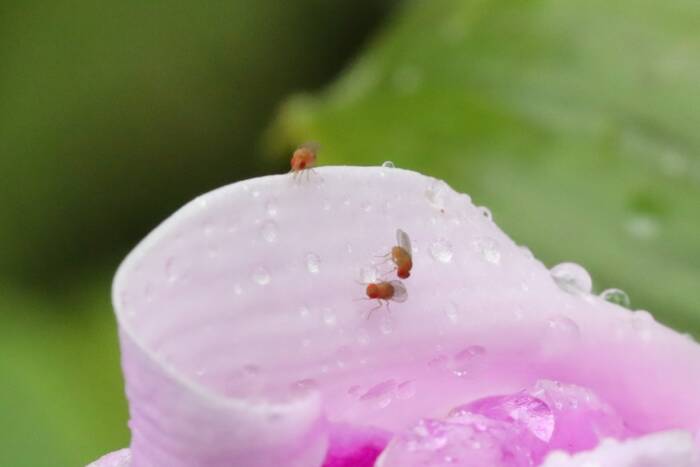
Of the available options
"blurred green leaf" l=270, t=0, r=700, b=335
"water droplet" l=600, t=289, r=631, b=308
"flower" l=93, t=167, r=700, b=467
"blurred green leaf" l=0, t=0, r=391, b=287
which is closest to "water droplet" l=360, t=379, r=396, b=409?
"flower" l=93, t=167, r=700, b=467

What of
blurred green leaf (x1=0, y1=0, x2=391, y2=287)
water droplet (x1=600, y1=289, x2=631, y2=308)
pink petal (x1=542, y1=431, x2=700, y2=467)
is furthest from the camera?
blurred green leaf (x1=0, y1=0, x2=391, y2=287)

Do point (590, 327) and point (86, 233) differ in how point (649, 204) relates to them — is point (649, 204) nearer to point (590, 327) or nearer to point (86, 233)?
point (590, 327)

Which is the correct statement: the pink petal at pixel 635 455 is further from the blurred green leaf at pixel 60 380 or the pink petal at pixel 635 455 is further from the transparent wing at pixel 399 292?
the blurred green leaf at pixel 60 380

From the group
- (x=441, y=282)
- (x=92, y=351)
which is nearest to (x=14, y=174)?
(x=92, y=351)

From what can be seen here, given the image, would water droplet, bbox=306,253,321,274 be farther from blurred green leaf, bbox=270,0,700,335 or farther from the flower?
blurred green leaf, bbox=270,0,700,335

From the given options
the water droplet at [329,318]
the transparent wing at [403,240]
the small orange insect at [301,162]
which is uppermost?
the small orange insect at [301,162]

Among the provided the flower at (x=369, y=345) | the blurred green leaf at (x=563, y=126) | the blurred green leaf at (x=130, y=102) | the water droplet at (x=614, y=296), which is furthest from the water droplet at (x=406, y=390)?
A: the blurred green leaf at (x=130, y=102)
